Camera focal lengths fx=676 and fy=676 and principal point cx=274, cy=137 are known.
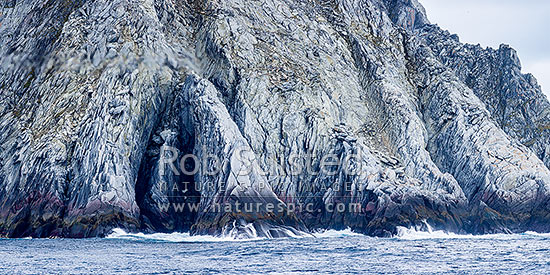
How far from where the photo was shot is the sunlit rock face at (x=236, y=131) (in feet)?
224

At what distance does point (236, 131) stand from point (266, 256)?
28726mm

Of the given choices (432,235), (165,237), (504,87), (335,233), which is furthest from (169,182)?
(504,87)

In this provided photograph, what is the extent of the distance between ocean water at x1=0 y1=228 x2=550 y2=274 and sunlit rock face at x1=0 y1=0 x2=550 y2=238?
631cm

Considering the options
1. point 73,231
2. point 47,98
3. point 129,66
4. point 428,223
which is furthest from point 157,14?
point 428,223

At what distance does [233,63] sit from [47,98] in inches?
887

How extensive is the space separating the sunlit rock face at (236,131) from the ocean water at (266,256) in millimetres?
6313

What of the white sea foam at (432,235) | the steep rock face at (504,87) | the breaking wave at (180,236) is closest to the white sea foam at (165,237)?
the breaking wave at (180,236)

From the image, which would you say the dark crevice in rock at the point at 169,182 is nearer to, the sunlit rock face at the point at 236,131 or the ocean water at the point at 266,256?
the sunlit rock face at the point at 236,131

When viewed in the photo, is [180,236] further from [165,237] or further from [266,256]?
[266,256]

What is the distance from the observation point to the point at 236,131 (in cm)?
7356

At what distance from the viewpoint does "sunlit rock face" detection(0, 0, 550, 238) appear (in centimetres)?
6838

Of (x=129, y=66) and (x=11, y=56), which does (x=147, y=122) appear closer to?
(x=129, y=66)

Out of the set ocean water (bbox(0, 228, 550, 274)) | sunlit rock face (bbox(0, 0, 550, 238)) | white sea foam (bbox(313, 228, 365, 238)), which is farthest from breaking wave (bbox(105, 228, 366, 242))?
sunlit rock face (bbox(0, 0, 550, 238))

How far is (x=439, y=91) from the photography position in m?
96.4
